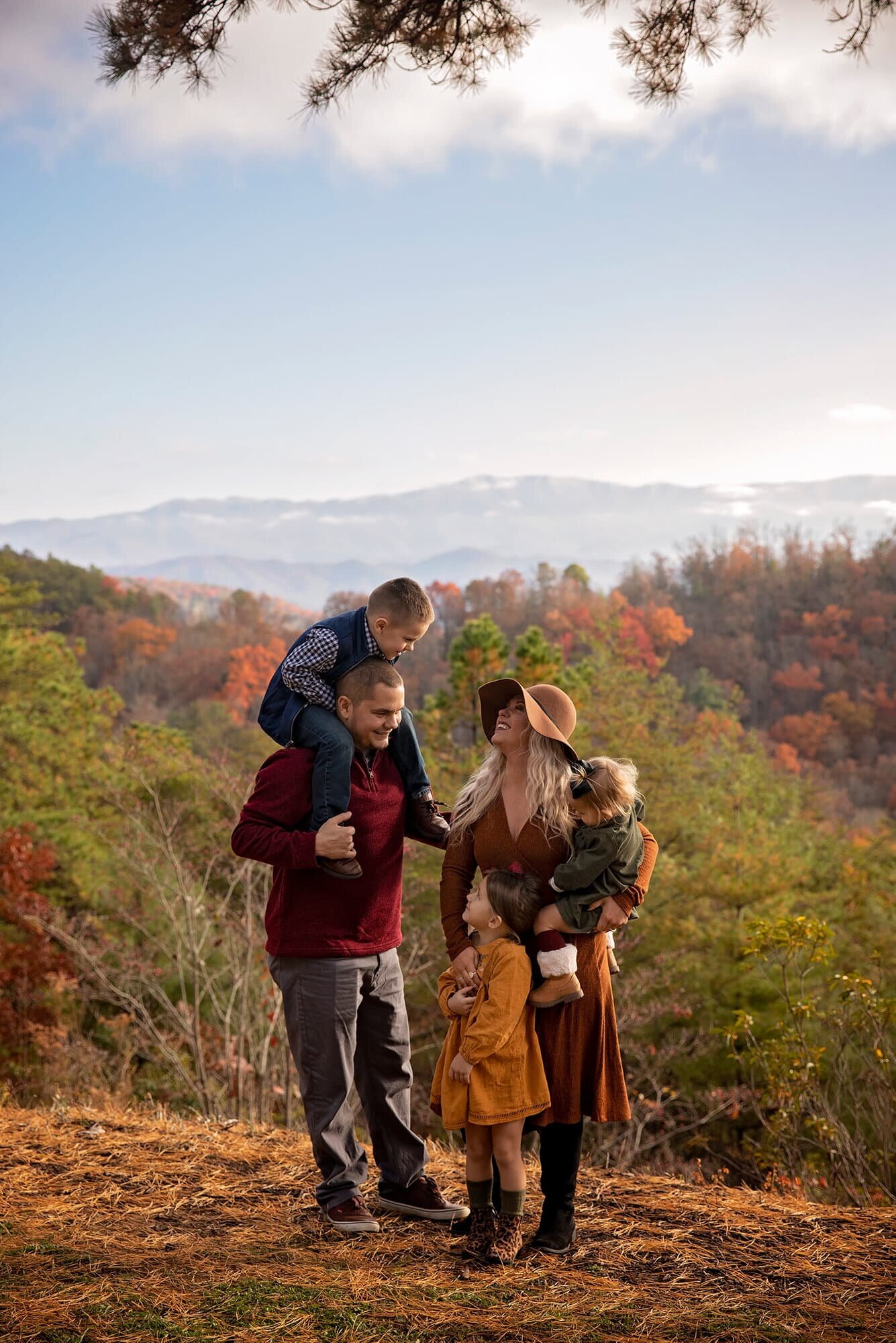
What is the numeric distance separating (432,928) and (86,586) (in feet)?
178

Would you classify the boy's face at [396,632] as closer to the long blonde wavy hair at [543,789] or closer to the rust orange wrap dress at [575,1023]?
the long blonde wavy hair at [543,789]

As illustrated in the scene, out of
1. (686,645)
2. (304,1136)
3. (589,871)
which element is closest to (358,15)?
(589,871)

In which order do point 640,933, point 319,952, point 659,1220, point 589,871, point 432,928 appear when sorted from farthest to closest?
point 640,933 → point 432,928 → point 659,1220 → point 319,952 → point 589,871

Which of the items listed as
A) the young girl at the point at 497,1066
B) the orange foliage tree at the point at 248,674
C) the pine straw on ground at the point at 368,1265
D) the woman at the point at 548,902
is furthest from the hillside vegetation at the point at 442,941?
the orange foliage tree at the point at 248,674

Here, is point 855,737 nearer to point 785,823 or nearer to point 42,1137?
point 785,823

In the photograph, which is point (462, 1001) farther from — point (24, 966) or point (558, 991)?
point (24, 966)

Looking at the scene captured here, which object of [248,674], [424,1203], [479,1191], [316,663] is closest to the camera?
[479,1191]

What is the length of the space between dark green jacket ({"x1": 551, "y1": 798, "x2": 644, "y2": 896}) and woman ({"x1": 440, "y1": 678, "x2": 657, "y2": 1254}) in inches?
2.5

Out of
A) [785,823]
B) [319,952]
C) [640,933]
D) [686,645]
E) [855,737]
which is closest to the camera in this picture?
[319,952]

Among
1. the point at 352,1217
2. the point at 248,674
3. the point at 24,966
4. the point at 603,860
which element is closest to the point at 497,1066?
the point at 603,860

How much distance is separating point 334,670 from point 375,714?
0.60ft

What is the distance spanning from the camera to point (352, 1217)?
3.22 meters

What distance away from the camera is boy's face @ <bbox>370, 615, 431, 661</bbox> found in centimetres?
314

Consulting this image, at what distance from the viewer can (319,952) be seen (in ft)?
10.4
